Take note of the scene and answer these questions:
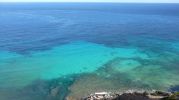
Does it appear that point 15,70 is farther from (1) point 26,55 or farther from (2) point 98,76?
(2) point 98,76

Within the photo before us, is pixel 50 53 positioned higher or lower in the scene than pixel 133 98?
lower

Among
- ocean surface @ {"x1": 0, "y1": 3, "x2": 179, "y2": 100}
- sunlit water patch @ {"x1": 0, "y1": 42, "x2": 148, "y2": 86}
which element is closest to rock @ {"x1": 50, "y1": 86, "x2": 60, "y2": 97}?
ocean surface @ {"x1": 0, "y1": 3, "x2": 179, "y2": 100}

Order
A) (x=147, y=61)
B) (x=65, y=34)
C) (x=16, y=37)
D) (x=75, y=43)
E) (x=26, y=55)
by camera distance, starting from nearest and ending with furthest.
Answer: (x=147, y=61), (x=26, y=55), (x=75, y=43), (x=16, y=37), (x=65, y=34)

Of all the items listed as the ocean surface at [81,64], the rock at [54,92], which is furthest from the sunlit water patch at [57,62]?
the rock at [54,92]

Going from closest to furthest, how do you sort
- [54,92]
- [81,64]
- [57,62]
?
[54,92] < [81,64] < [57,62]

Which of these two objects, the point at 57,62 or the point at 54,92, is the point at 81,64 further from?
the point at 54,92

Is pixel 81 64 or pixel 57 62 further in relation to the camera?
pixel 57 62

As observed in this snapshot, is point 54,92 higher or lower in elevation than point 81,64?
higher

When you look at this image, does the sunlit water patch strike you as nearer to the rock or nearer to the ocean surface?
the ocean surface

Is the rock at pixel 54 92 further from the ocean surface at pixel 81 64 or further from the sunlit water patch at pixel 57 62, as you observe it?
the sunlit water patch at pixel 57 62

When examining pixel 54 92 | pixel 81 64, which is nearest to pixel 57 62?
pixel 81 64

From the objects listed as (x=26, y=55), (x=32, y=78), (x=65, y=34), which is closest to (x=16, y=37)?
(x=65, y=34)
